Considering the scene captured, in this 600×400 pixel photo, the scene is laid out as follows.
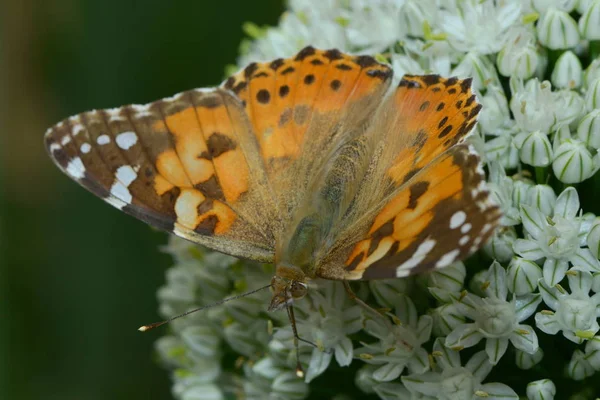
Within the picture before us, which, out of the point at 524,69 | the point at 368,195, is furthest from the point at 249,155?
the point at 524,69

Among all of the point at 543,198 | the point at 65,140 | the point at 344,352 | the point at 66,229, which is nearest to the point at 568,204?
the point at 543,198

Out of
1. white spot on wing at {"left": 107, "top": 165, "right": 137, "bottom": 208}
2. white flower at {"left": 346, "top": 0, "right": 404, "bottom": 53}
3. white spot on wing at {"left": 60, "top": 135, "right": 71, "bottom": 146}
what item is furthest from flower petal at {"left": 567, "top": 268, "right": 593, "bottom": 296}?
white spot on wing at {"left": 60, "top": 135, "right": 71, "bottom": 146}

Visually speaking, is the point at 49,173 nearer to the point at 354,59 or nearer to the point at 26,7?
the point at 26,7

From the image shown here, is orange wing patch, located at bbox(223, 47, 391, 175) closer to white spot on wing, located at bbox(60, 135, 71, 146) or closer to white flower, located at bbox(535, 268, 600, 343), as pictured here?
white spot on wing, located at bbox(60, 135, 71, 146)

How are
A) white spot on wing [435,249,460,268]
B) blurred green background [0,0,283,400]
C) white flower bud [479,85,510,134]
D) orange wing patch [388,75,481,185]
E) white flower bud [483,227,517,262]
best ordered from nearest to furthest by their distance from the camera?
white spot on wing [435,249,460,268], orange wing patch [388,75,481,185], white flower bud [483,227,517,262], white flower bud [479,85,510,134], blurred green background [0,0,283,400]

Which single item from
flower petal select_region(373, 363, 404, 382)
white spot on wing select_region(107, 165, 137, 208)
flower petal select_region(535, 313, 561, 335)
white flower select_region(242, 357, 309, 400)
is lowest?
white flower select_region(242, 357, 309, 400)

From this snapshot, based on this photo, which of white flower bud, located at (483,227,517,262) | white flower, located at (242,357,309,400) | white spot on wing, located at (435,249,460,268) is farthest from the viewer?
white flower, located at (242,357,309,400)

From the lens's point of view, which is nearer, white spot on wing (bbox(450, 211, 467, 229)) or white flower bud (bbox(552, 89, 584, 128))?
white spot on wing (bbox(450, 211, 467, 229))

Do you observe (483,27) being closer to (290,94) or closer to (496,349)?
(290,94)
